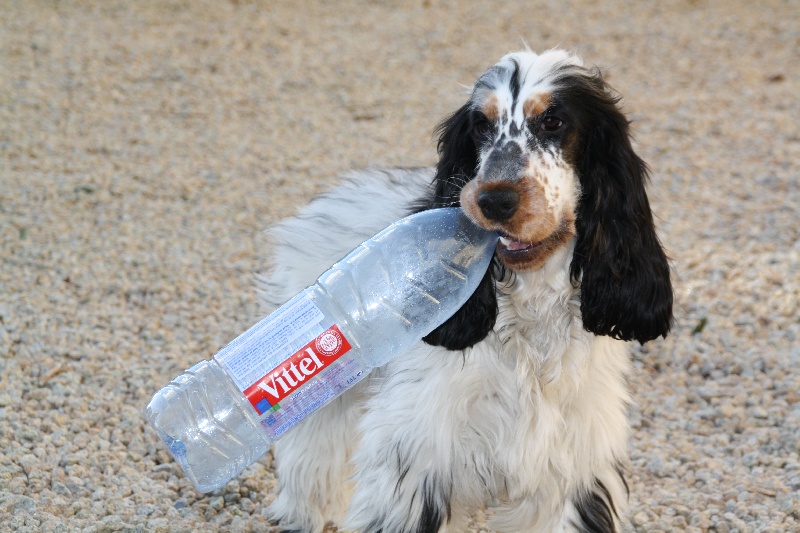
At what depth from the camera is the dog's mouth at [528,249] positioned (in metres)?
2.68

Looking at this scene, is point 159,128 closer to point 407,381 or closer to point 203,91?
point 203,91

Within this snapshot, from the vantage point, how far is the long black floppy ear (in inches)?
110

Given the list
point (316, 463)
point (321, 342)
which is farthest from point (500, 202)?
point (316, 463)

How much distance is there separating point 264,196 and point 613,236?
14.4 feet

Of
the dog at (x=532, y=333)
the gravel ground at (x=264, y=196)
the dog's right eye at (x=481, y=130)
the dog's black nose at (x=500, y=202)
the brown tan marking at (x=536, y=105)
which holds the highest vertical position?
the brown tan marking at (x=536, y=105)

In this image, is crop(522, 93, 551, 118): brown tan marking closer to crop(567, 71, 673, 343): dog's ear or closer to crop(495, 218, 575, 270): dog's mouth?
crop(567, 71, 673, 343): dog's ear

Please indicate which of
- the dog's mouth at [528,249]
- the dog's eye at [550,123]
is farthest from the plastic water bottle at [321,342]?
the dog's eye at [550,123]

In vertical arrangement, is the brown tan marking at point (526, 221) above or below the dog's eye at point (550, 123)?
below

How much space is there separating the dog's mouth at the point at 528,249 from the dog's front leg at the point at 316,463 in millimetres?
885

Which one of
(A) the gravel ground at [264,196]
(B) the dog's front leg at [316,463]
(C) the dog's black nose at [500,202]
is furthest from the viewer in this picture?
(A) the gravel ground at [264,196]

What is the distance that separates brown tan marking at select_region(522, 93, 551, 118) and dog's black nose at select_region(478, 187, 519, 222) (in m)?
0.31

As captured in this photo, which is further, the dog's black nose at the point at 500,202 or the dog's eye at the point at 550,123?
the dog's eye at the point at 550,123

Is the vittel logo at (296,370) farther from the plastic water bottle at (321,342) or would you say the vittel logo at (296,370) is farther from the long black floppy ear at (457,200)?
the long black floppy ear at (457,200)

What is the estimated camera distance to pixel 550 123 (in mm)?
2756
